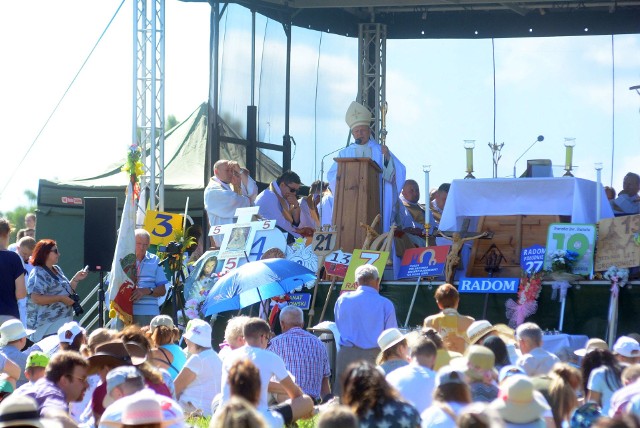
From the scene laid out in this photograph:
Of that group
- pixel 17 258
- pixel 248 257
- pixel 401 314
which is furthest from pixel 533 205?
pixel 17 258

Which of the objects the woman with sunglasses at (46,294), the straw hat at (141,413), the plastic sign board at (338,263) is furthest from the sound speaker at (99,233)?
the straw hat at (141,413)

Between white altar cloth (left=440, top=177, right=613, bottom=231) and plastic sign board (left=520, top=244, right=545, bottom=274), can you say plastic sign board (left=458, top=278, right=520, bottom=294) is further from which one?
white altar cloth (left=440, top=177, right=613, bottom=231)

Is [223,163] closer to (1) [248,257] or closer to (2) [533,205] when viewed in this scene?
(1) [248,257]

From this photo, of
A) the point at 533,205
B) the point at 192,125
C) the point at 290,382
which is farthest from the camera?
the point at 192,125

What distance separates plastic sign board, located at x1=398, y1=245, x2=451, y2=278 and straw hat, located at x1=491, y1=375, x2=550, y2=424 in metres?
6.48

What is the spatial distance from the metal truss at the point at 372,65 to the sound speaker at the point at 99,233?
532cm

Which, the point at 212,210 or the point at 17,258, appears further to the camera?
the point at 212,210

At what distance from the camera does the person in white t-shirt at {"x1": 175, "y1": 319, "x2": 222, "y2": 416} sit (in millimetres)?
8906

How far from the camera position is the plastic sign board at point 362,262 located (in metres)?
12.5

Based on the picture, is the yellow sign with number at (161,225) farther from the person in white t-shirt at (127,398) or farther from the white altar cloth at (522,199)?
the person in white t-shirt at (127,398)

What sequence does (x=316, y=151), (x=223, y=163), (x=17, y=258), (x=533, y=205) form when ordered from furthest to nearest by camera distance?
(x=316, y=151), (x=223, y=163), (x=533, y=205), (x=17, y=258)

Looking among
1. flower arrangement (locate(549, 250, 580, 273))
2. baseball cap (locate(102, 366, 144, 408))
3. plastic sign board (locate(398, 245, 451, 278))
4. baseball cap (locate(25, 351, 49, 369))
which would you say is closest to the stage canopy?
plastic sign board (locate(398, 245, 451, 278))

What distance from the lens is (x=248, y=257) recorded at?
13.0 meters

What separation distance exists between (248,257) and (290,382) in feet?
16.5
